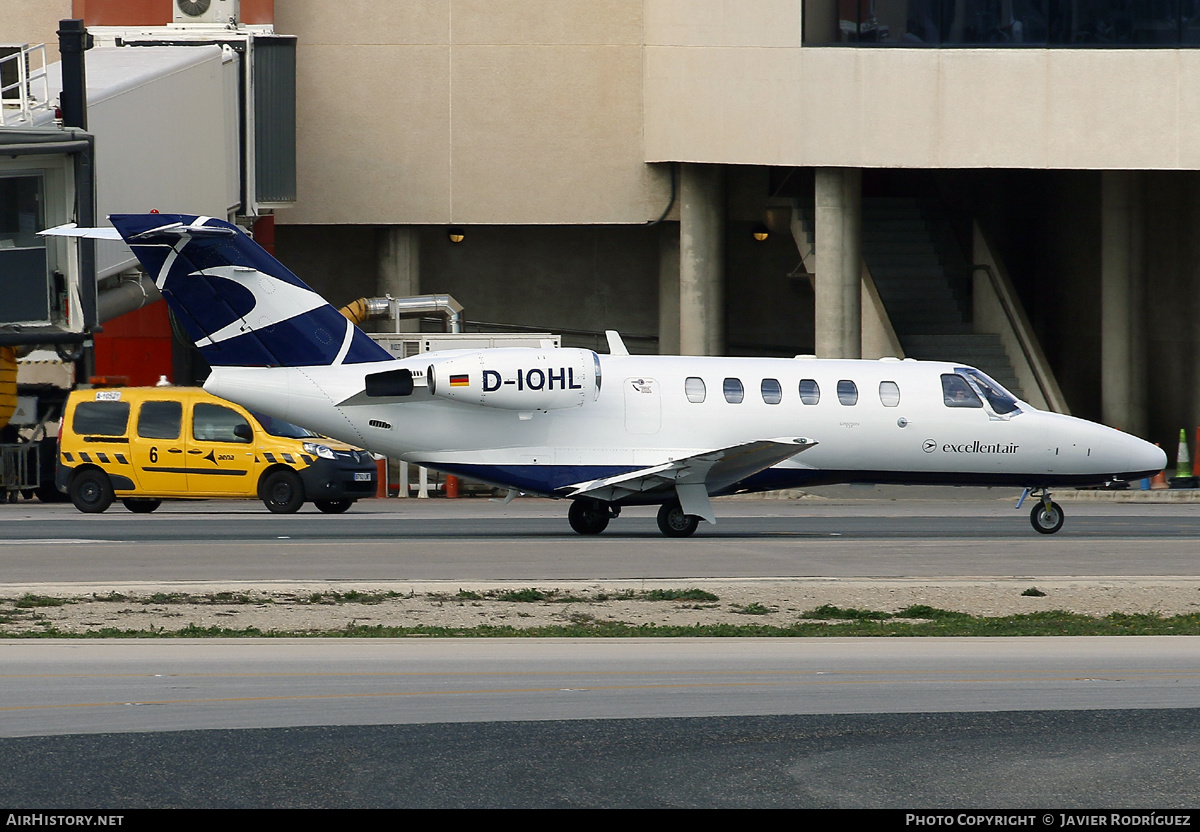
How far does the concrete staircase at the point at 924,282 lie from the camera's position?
38406 millimetres

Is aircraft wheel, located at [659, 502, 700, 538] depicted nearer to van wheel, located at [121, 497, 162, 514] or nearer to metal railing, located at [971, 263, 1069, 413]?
van wheel, located at [121, 497, 162, 514]

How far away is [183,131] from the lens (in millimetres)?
30672

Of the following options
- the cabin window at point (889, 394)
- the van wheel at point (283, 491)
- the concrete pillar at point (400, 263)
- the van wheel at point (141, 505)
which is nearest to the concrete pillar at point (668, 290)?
the concrete pillar at point (400, 263)

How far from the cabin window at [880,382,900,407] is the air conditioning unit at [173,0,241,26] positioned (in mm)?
18835

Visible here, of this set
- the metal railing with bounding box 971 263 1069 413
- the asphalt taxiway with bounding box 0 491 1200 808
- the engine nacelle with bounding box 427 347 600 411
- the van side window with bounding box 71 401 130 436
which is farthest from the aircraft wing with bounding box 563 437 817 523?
the metal railing with bounding box 971 263 1069 413

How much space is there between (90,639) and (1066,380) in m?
34.3

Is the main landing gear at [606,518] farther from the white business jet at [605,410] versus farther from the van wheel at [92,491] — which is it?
the van wheel at [92,491]

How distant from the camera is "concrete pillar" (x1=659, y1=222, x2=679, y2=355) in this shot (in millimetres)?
42188

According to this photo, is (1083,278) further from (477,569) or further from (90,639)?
(90,639)

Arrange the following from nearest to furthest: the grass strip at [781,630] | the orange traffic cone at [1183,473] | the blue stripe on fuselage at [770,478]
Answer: the grass strip at [781,630]
the blue stripe on fuselage at [770,478]
the orange traffic cone at [1183,473]

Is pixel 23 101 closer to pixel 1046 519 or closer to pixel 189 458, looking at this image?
pixel 189 458

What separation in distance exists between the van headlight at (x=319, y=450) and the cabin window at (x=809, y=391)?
7.97 metres

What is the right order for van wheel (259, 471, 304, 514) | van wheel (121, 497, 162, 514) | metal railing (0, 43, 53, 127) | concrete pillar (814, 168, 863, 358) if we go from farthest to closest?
concrete pillar (814, 168, 863, 358)
metal railing (0, 43, 53, 127)
van wheel (121, 497, 162, 514)
van wheel (259, 471, 304, 514)

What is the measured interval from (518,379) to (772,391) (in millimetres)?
3418
